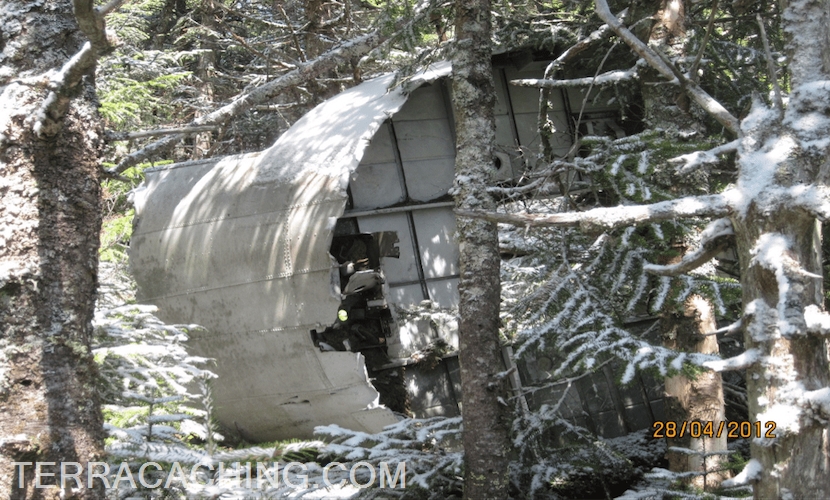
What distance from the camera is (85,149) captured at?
454cm

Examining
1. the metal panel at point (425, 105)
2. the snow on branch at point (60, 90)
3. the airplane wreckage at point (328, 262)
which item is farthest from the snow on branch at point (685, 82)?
the metal panel at point (425, 105)

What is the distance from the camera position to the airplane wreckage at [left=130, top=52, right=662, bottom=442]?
738 cm

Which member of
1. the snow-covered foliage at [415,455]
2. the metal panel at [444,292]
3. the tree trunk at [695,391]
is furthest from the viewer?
the metal panel at [444,292]

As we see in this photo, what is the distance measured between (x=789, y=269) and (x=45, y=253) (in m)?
3.84

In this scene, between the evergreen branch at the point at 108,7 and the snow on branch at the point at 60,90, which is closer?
the evergreen branch at the point at 108,7

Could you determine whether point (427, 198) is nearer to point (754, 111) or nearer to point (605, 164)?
Answer: point (605, 164)

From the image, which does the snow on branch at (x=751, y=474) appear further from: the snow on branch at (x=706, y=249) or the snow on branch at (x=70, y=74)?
the snow on branch at (x=70, y=74)

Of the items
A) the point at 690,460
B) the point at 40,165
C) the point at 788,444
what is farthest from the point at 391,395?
the point at 788,444

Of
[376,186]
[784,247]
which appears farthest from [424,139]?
[784,247]

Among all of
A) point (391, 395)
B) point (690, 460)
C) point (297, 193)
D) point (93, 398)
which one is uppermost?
point (297, 193)

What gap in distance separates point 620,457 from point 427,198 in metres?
3.87

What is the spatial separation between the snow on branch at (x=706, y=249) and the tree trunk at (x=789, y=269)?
0.35 ft

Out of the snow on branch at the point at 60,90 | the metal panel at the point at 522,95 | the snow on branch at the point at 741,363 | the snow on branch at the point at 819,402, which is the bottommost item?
the snow on branch at the point at 819,402

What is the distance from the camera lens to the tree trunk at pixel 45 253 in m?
4.11
